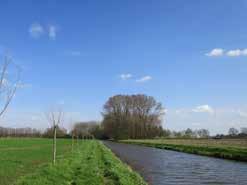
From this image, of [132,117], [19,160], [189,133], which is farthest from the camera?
[189,133]

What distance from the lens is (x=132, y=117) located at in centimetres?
13775

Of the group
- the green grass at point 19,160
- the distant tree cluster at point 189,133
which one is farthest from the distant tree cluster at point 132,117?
the green grass at point 19,160

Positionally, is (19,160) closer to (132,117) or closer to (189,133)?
(132,117)

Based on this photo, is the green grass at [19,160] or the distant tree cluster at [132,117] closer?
the green grass at [19,160]

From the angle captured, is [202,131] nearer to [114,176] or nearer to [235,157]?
[235,157]

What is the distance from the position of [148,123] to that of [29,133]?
86260 mm

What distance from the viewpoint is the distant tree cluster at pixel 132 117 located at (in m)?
136

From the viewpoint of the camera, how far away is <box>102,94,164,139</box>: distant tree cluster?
136 metres

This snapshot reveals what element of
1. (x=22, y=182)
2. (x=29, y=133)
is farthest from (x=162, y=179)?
(x=29, y=133)

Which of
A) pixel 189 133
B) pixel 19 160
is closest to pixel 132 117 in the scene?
pixel 189 133

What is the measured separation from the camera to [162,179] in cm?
2023

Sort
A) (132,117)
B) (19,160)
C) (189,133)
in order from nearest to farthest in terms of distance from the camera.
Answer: (19,160) < (132,117) < (189,133)

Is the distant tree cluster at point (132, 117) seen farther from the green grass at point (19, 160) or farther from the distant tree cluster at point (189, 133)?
the green grass at point (19, 160)

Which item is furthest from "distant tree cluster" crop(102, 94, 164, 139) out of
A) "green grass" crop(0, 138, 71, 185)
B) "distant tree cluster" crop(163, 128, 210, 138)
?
"green grass" crop(0, 138, 71, 185)
